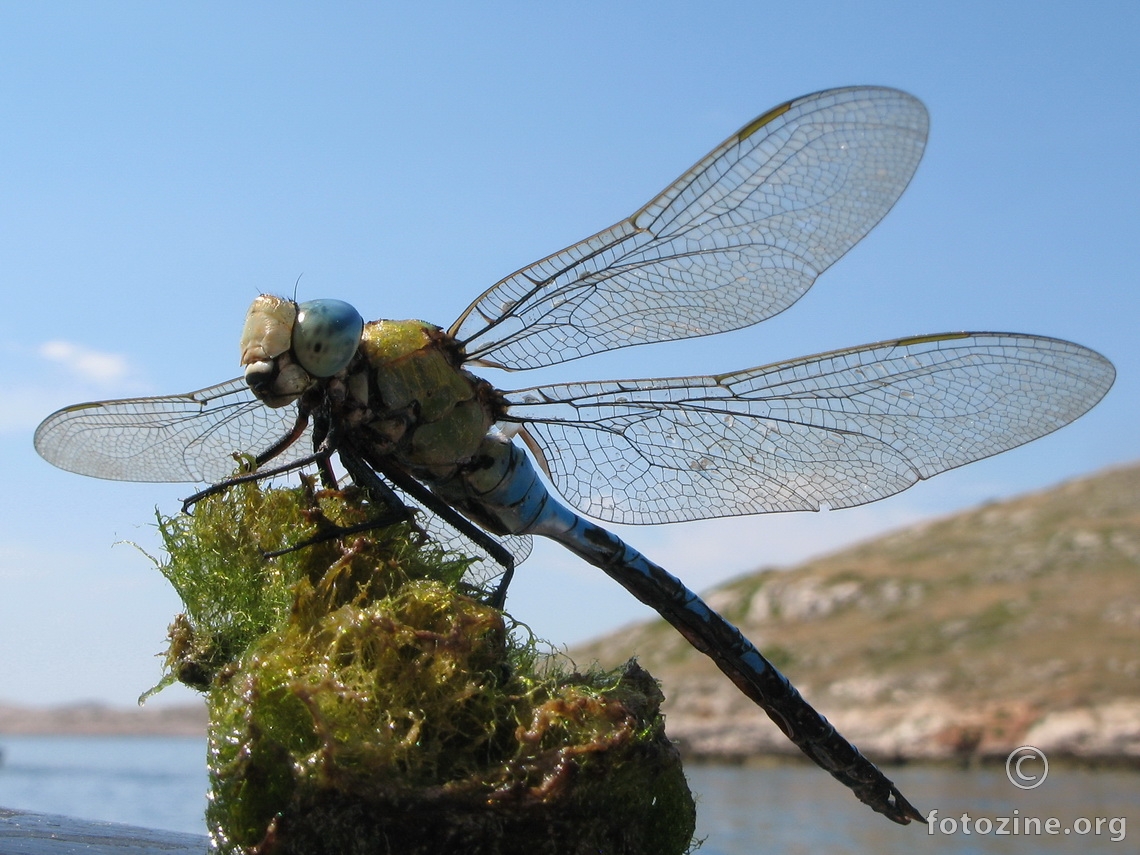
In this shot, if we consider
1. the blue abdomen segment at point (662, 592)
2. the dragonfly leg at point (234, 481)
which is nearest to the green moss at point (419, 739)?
the dragonfly leg at point (234, 481)

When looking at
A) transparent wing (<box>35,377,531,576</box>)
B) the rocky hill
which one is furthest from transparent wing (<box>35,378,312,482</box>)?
the rocky hill

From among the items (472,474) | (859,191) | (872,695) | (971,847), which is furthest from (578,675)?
(872,695)

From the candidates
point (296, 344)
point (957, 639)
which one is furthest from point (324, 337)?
point (957, 639)

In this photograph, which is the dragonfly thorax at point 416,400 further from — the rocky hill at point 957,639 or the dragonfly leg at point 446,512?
the rocky hill at point 957,639

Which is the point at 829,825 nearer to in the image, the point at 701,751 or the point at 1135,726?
the point at 1135,726

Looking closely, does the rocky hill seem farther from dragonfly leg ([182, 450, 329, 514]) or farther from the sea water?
dragonfly leg ([182, 450, 329, 514])

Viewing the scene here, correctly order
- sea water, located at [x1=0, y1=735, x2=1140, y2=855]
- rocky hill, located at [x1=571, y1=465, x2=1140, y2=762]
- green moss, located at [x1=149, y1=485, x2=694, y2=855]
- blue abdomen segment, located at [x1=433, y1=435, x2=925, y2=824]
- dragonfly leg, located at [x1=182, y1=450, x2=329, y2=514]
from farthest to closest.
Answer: rocky hill, located at [x1=571, y1=465, x2=1140, y2=762] < sea water, located at [x1=0, y1=735, x2=1140, y2=855] < blue abdomen segment, located at [x1=433, y1=435, x2=925, y2=824] < dragonfly leg, located at [x1=182, y1=450, x2=329, y2=514] < green moss, located at [x1=149, y1=485, x2=694, y2=855]
